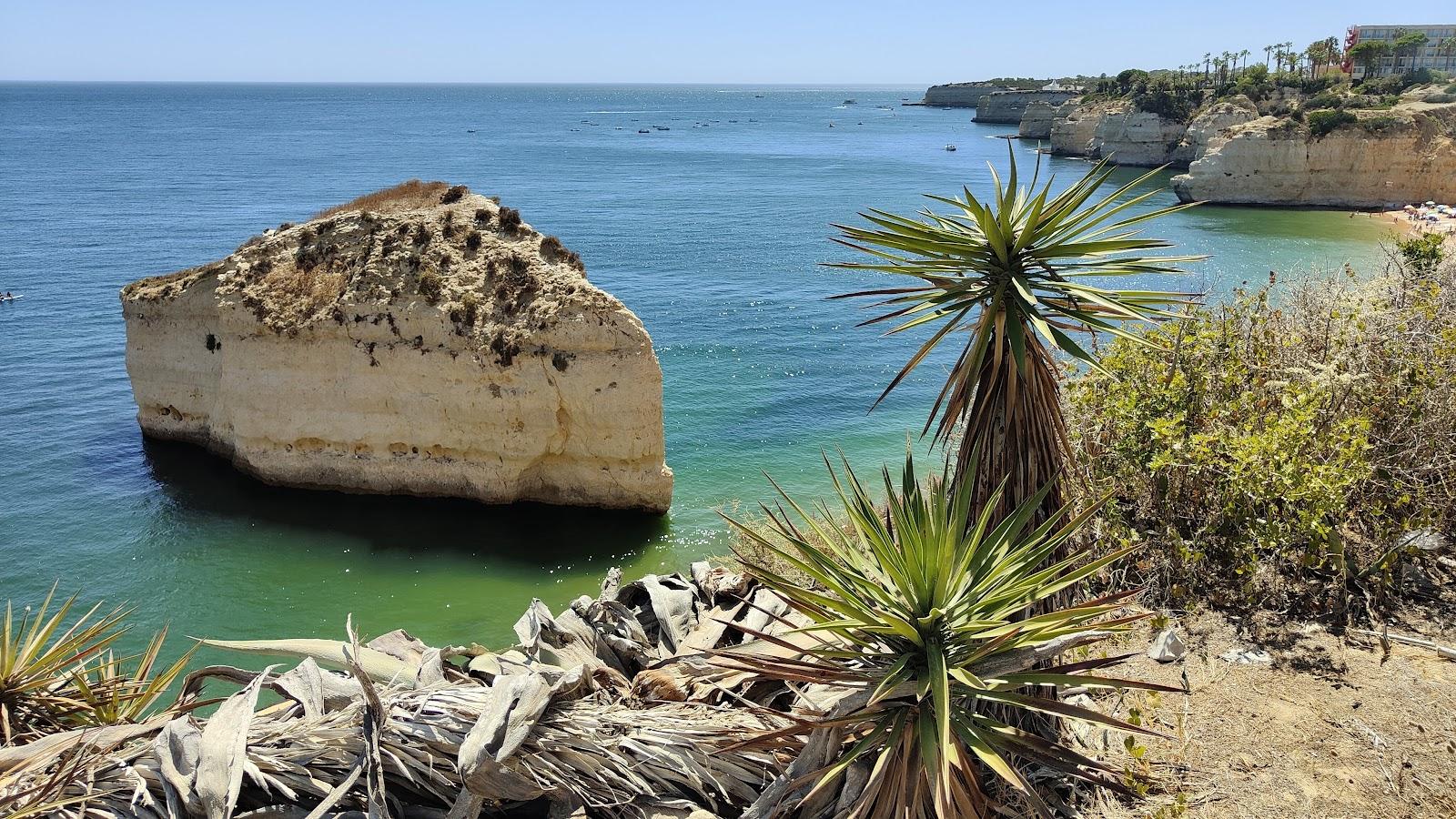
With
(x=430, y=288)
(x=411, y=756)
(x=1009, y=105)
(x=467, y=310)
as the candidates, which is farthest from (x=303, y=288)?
(x=1009, y=105)

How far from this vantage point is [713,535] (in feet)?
64.0

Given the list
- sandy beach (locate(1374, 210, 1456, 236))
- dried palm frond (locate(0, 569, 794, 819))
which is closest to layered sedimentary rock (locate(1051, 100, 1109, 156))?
sandy beach (locate(1374, 210, 1456, 236))

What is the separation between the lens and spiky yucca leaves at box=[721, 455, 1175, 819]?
4.60 metres

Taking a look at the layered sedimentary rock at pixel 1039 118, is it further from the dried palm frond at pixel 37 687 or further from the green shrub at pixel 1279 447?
the dried palm frond at pixel 37 687

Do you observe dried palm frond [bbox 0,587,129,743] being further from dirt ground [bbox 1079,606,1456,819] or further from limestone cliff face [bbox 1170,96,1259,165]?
limestone cliff face [bbox 1170,96,1259,165]

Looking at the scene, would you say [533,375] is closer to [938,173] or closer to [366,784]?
[366,784]

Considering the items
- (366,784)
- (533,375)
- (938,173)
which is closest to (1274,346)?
(366,784)

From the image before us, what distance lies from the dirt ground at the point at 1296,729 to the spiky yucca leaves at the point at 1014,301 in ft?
5.98

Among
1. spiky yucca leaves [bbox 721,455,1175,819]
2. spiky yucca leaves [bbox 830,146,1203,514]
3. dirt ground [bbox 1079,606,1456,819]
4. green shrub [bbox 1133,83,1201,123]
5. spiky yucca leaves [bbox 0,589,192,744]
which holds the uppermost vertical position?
green shrub [bbox 1133,83,1201,123]

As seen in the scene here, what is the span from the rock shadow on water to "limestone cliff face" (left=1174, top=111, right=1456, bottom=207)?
2035 inches

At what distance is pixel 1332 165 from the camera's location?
60.3 metres

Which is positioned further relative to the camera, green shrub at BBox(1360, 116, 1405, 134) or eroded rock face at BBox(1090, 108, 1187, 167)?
eroded rock face at BBox(1090, 108, 1187, 167)

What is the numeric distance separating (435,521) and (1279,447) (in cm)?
1627

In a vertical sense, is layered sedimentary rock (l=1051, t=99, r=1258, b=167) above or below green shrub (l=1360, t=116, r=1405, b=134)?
above
